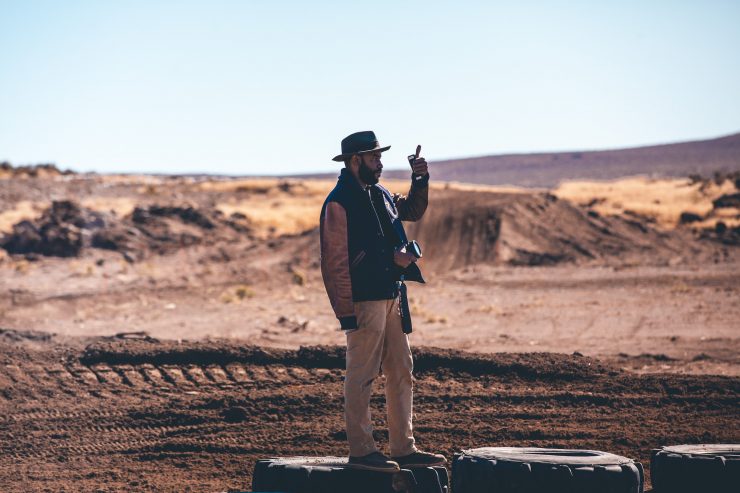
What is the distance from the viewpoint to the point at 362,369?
697cm

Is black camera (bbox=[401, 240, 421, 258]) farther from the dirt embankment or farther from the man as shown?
the dirt embankment

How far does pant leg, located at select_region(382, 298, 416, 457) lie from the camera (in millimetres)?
7117

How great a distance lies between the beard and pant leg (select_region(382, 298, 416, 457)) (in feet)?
2.48

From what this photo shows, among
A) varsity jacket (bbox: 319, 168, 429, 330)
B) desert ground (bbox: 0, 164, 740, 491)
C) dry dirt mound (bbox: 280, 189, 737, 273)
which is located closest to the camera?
varsity jacket (bbox: 319, 168, 429, 330)

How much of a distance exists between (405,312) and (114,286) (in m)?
22.9

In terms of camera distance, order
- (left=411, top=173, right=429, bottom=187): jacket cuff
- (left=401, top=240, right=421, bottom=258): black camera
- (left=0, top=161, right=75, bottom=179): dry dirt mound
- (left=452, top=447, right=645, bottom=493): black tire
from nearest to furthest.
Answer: (left=452, top=447, right=645, bottom=493): black tire → (left=401, top=240, right=421, bottom=258): black camera → (left=411, top=173, right=429, bottom=187): jacket cuff → (left=0, top=161, right=75, bottom=179): dry dirt mound

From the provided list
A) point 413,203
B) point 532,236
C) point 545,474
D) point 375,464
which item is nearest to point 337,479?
point 375,464

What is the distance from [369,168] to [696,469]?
9.00 ft

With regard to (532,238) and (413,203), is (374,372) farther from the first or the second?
(532,238)

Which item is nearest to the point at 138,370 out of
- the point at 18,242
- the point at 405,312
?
the point at 405,312

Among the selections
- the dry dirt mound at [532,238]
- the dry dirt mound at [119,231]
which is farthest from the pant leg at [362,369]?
the dry dirt mound at [119,231]

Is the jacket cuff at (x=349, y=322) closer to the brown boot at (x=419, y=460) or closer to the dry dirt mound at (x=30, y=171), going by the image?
the brown boot at (x=419, y=460)

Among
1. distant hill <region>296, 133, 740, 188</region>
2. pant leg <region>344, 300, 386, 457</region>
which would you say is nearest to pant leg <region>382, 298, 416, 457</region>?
pant leg <region>344, 300, 386, 457</region>

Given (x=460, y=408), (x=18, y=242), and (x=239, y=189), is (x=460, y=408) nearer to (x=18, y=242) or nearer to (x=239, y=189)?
(x=18, y=242)
